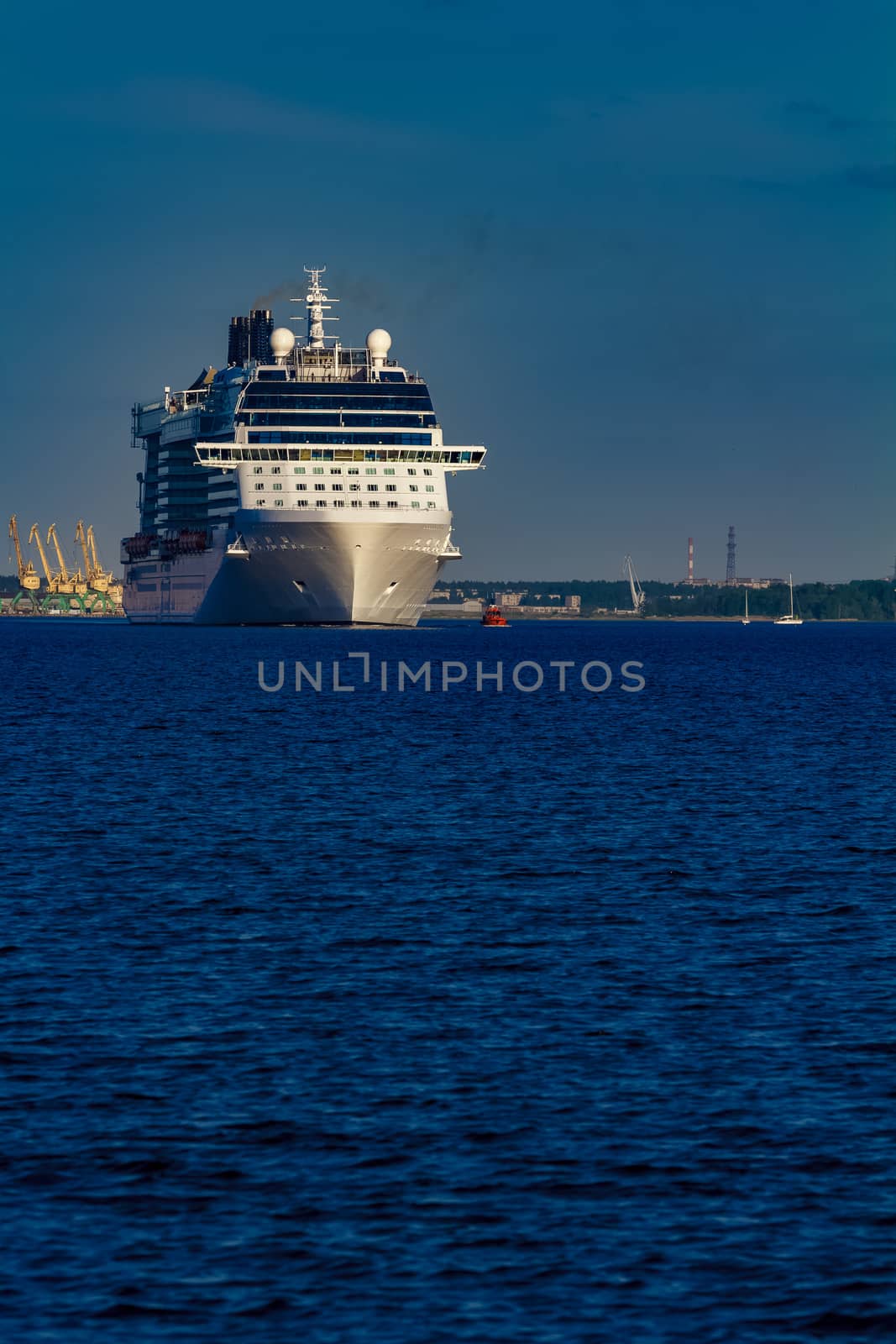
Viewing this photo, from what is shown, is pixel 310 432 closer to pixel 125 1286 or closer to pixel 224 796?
pixel 224 796

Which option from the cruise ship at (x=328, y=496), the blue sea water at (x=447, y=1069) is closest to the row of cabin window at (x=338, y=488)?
the cruise ship at (x=328, y=496)

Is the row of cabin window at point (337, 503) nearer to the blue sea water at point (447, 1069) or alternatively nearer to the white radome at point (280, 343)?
the white radome at point (280, 343)

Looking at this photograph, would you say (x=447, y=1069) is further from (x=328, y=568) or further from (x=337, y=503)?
(x=337, y=503)

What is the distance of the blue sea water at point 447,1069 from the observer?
14250 millimetres

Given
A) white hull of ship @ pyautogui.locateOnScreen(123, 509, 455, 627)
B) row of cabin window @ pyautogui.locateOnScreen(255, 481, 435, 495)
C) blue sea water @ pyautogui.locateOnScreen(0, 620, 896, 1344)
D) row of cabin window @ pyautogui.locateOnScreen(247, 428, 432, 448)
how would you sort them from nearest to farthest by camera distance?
1. blue sea water @ pyautogui.locateOnScreen(0, 620, 896, 1344)
2. white hull of ship @ pyautogui.locateOnScreen(123, 509, 455, 627)
3. row of cabin window @ pyautogui.locateOnScreen(255, 481, 435, 495)
4. row of cabin window @ pyautogui.locateOnScreen(247, 428, 432, 448)

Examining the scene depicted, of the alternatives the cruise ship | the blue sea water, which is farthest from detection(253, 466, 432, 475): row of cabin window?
the blue sea water

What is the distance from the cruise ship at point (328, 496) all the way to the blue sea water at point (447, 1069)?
105982mm

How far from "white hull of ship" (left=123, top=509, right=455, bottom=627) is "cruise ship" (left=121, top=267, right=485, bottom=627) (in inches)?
5.5

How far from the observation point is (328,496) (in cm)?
15338

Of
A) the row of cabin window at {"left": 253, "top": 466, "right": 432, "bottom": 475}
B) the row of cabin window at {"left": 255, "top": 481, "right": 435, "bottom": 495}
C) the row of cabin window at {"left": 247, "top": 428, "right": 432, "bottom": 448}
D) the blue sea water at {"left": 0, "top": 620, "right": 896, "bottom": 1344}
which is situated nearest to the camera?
the blue sea water at {"left": 0, "top": 620, "right": 896, "bottom": 1344}

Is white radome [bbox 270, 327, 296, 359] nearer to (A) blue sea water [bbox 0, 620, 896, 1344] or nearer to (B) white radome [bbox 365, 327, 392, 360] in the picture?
(B) white radome [bbox 365, 327, 392, 360]

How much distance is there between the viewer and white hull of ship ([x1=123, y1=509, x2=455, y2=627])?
5984 inches

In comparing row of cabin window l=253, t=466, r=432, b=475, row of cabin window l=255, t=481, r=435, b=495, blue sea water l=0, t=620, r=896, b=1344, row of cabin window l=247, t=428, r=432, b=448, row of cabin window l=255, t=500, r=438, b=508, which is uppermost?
row of cabin window l=247, t=428, r=432, b=448

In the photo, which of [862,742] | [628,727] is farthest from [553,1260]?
[628,727]
